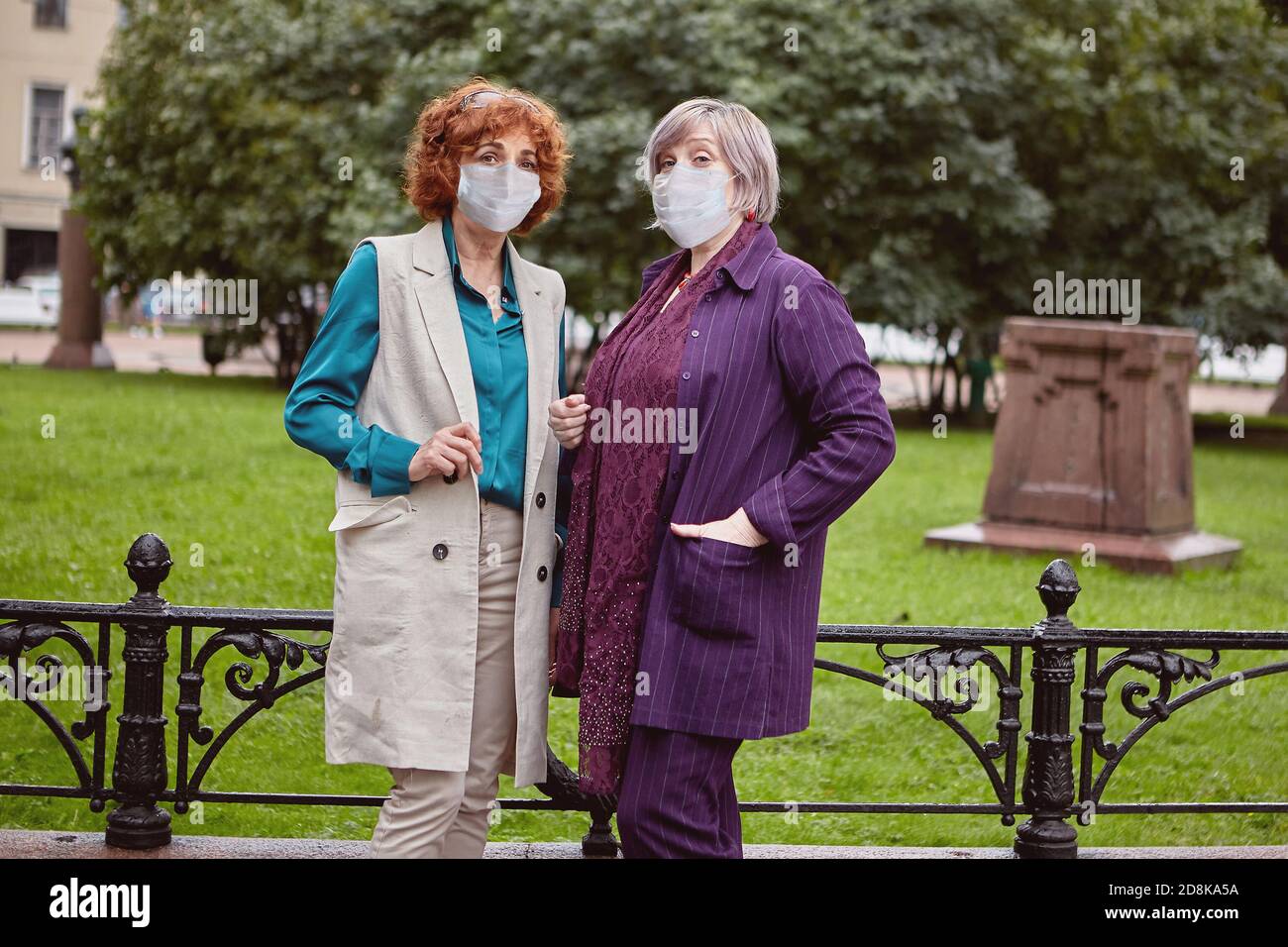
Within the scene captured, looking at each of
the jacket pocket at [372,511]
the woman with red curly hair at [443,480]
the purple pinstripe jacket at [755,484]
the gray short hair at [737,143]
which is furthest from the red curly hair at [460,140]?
the jacket pocket at [372,511]

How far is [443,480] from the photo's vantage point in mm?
3535

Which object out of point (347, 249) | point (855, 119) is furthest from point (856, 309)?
point (347, 249)

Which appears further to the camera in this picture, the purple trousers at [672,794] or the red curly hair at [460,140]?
the red curly hair at [460,140]

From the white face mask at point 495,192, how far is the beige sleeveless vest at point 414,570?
0.49 feet

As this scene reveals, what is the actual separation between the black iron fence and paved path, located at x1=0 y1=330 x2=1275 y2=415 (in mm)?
20736

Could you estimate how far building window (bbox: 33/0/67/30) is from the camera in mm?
43312

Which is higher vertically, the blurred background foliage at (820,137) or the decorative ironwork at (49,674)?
the blurred background foliage at (820,137)

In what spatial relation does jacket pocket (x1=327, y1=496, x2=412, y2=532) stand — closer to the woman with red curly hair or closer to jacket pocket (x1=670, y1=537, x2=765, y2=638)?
the woman with red curly hair

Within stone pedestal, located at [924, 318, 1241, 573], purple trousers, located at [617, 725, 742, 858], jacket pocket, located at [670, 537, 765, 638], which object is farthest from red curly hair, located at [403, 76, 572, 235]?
stone pedestal, located at [924, 318, 1241, 573]

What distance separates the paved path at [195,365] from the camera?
28922 millimetres

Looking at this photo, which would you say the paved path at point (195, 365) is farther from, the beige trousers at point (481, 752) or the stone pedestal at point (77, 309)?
the beige trousers at point (481, 752)

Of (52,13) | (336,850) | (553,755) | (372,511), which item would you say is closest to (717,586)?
(372,511)

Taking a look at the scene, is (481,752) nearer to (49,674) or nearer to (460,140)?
(460,140)
